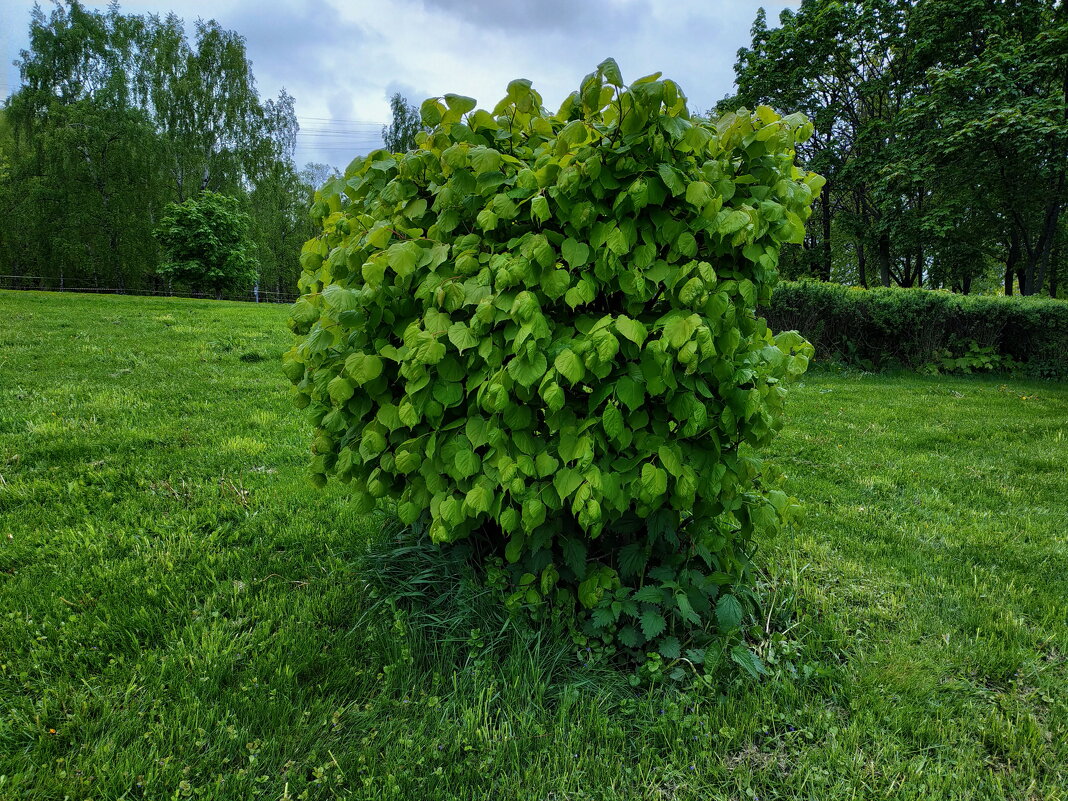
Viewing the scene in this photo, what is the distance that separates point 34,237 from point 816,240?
43101 millimetres

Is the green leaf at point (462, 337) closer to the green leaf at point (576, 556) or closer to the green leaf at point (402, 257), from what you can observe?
the green leaf at point (402, 257)

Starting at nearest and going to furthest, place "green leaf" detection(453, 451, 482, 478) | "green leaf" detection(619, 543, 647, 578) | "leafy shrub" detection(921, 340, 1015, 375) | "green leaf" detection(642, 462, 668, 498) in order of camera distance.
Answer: "green leaf" detection(642, 462, 668, 498)
"green leaf" detection(453, 451, 482, 478)
"green leaf" detection(619, 543, 647, 578)
"leafy shrub" detection(921, 340, 1015, 375)

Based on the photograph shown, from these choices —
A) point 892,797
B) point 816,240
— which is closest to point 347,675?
point 892,797

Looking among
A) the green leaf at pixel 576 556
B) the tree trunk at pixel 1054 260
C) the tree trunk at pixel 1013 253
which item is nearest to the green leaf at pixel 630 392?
the green leaf at pixel 576 556

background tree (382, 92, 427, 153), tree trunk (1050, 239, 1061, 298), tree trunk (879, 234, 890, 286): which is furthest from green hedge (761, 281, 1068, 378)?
background tree (382, 92, 427, 153)

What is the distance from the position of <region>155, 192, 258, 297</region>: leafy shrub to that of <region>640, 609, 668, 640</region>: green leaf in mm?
31276

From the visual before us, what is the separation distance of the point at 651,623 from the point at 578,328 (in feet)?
3.97

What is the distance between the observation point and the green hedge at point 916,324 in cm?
1094

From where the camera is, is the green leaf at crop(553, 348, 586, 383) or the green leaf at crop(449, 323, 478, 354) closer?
the green leaf at crop(553, 348, 586, 383)

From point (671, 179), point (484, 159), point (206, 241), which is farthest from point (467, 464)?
point (206, 241)

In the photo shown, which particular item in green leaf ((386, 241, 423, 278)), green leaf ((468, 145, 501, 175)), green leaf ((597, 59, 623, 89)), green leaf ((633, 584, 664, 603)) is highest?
green leaf ((597, 59, 623, 89))

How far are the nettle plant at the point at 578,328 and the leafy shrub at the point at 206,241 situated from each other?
1200 inches

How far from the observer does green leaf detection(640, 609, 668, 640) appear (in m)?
2.17

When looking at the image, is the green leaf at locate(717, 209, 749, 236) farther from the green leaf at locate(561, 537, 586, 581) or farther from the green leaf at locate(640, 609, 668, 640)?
the green leaf at locate(640, 609, 668, 640)
